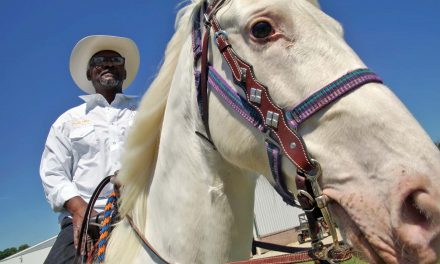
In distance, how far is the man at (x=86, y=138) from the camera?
327 cm

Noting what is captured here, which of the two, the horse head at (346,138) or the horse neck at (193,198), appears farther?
the horse neck at (193,198)

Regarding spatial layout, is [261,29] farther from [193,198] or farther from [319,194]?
[193,198]

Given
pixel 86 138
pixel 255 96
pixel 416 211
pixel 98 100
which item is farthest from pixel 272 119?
pixel 98 100

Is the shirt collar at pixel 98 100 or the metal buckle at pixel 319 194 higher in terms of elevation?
the shirt collar at pixel 98 100

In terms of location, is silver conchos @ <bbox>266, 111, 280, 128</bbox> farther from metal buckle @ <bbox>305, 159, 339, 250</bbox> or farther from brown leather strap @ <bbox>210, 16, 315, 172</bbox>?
metal buckle @ <bbox>305, 159, 339, 250</bbox>

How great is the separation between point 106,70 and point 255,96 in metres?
2.74

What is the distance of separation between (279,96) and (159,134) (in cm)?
109

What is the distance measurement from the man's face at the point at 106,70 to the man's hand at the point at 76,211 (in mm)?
1411

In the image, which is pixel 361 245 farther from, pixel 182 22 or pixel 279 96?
pixel 182 22

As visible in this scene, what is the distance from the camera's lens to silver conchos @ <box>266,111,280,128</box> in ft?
6.17

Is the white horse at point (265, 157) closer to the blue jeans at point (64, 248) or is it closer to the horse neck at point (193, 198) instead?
the horse neck at point (193, 198)

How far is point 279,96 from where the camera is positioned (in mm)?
1902

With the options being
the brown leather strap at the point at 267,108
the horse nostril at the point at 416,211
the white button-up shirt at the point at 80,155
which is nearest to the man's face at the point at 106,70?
the white button-up shirt at the point at 80,155

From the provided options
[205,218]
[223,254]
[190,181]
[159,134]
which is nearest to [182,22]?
[159,134]
